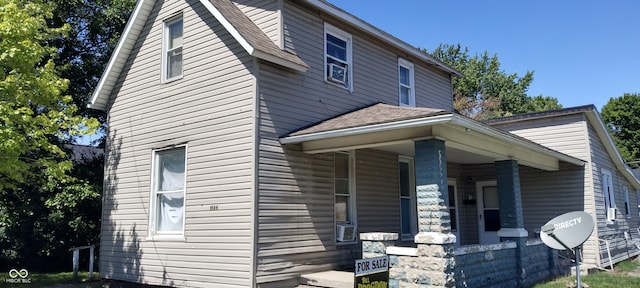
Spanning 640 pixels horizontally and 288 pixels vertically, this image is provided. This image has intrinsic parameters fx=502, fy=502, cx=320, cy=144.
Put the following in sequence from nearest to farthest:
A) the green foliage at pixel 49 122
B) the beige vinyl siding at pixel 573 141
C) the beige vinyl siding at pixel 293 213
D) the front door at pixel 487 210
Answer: the beige vinyl siding at pixel 293 213, the green foliage at pixel 49 122, the beige vinyl siding at pixel 573 141, the front door at pixel 487 210

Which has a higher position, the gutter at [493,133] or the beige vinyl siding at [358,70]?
the beige vinyl siding at [358,70]

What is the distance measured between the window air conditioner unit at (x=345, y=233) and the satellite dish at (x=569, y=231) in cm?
417

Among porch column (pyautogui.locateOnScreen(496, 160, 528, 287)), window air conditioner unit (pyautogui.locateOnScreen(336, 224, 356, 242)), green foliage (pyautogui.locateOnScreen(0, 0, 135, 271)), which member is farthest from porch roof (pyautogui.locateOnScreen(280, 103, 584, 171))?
green foliage (pyautogui.locateOnScreen(0, 0, 135, 271))

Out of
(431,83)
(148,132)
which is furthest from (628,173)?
(148,132)

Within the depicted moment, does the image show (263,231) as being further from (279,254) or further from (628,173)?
(628,173)

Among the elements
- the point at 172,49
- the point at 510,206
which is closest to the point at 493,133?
the point at 510,206

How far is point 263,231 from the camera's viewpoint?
8328mm

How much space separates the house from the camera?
26.8ft

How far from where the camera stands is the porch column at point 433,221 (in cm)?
724

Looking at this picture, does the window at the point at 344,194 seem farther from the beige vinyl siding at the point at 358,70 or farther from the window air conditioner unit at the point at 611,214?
the window air conditioner unit at the point at 611,214

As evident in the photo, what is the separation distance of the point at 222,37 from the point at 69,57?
29.8ft

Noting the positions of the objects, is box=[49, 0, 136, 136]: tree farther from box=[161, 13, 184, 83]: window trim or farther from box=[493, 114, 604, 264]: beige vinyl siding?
box=[493, 114, 604, 264]: beige vinyl siding

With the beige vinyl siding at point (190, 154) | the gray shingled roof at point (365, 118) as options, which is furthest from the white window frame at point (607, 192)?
the beige vinyl siding at point (190, 154)

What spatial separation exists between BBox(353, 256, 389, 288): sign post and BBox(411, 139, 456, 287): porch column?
0.48 m
